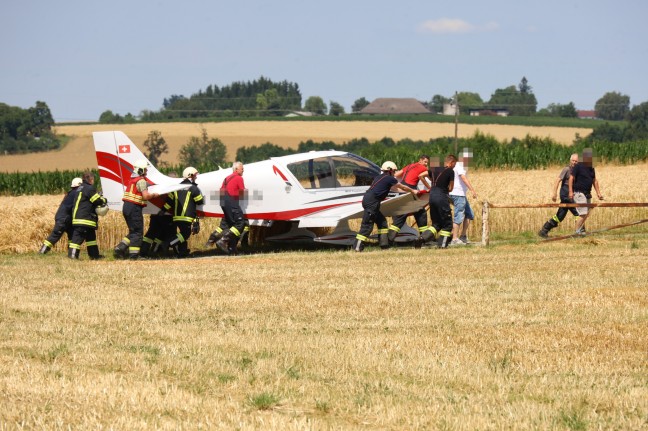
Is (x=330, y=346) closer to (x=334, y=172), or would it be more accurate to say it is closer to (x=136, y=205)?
(x=136, y=205)

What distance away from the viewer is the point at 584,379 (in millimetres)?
7820

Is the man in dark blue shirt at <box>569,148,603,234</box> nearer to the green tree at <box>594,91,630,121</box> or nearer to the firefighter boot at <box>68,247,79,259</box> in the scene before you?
the firefighter boot at <box>68,247,79,259</box>

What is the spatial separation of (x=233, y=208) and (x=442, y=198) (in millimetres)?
4083

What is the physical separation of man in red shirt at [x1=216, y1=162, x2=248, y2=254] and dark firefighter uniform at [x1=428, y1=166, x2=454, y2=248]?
3.75 m

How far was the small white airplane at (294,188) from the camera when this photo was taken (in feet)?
62.4

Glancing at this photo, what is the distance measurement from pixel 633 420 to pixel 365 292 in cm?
627

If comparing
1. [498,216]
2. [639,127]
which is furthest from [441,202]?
[639,127]

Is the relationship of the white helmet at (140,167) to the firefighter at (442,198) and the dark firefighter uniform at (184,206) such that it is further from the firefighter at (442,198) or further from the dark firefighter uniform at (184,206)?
the firefighter at (442,198)

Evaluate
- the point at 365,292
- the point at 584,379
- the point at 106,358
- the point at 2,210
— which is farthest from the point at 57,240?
the point at 584,379

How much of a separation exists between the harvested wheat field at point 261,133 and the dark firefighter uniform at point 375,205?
5205 cm

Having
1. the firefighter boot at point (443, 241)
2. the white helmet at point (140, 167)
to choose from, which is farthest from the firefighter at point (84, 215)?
the firefighter boot at point (443, 241)

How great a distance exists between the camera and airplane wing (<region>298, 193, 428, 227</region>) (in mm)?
18828

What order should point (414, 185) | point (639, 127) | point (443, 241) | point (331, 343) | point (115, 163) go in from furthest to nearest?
1. point (639, 127)
2. point (115, 163)
3. point (414, 185)
4. point (443, 241)
5. point (331, 343)

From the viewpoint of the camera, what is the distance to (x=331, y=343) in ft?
30.7
